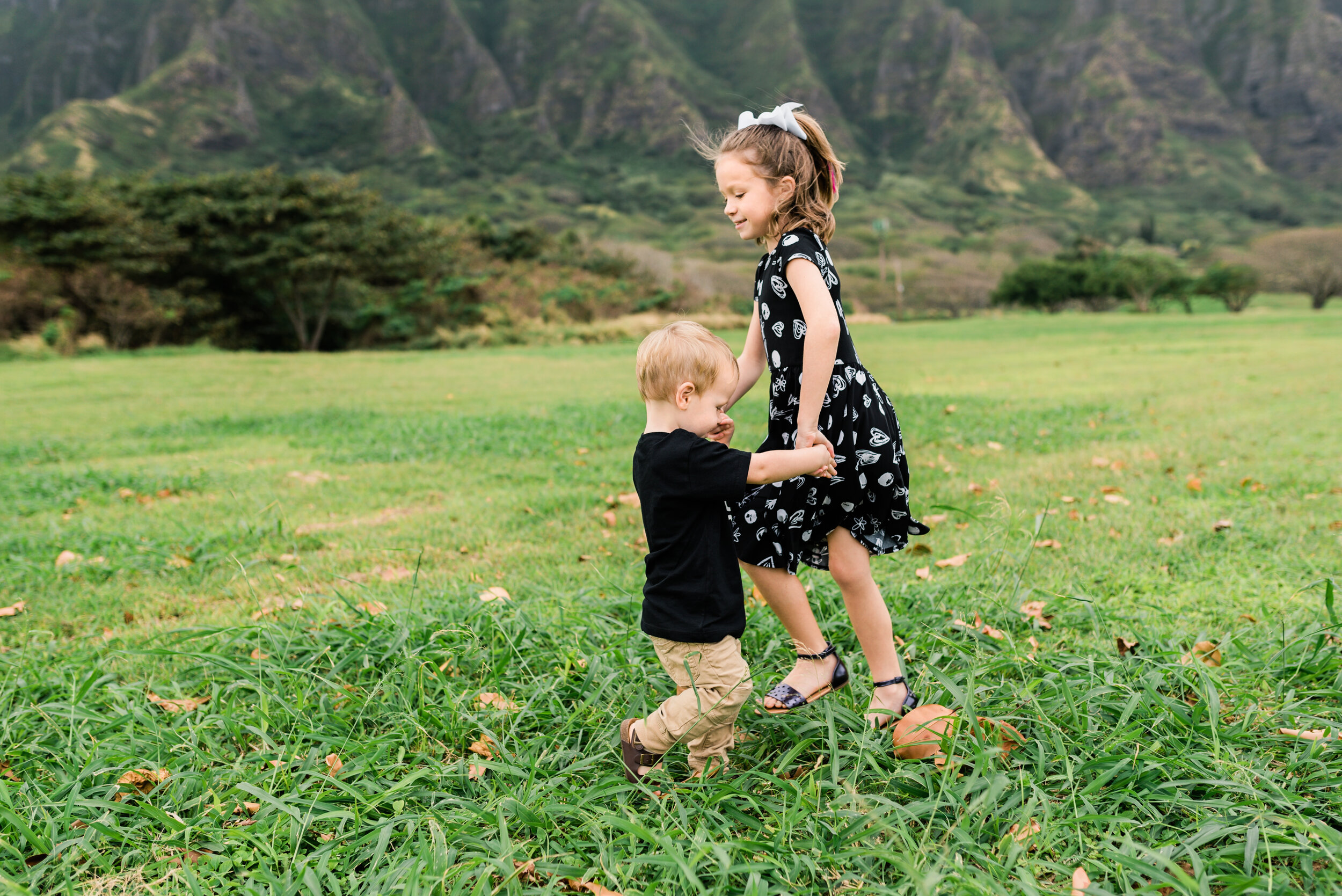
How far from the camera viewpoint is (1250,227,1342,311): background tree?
1282 inches

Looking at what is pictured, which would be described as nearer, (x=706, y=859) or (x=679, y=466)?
(x=706, y=859)

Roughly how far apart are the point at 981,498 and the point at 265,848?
408cm

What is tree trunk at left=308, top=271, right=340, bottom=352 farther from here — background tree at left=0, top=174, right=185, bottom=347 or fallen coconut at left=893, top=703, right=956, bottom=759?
fallen coconut at left=893, top=703, right=956, bottom=759

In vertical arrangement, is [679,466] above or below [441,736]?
above

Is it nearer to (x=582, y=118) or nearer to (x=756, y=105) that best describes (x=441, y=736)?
(x=756, y=105)

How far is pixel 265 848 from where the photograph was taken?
1707 millimetres

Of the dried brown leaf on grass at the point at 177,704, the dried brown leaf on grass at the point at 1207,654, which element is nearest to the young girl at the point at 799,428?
the dried brown leaf on grass at the point at 1207,654

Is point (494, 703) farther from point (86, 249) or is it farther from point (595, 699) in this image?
point (86, 249)

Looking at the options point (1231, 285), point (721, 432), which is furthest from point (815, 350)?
point (1231, 285)

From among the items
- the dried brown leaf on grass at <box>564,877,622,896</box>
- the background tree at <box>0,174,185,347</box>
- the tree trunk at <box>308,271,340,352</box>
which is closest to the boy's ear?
the dried brown leaf on grass at <box>564,877,622,896</box>

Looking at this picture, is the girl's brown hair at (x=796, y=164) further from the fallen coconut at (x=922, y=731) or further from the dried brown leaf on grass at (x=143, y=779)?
the dried brown leaf on grass at (x=143, y=779)

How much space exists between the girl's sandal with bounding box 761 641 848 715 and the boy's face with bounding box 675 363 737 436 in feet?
2.74

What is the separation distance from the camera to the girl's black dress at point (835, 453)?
7.02ft

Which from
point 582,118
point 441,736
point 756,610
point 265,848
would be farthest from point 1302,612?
point 582,118
